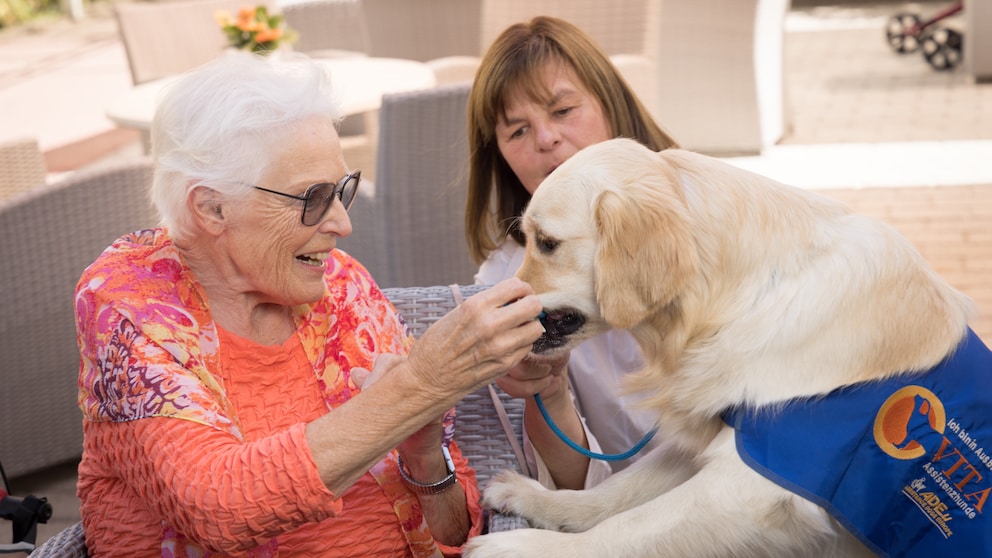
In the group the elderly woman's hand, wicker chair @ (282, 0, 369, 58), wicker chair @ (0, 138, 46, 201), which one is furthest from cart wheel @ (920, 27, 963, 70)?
the elderly woman's hand

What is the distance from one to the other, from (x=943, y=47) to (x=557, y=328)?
8818mm

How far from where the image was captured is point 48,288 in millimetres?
3742

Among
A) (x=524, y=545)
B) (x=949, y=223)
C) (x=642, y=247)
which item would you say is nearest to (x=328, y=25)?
(x=949, y=223)

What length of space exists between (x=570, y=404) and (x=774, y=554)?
1.89 feet

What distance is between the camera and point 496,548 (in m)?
2.04

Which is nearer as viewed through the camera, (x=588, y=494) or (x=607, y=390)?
(x=588, y=494)

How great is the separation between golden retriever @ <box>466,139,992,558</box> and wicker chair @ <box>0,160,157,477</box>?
7.12 feet

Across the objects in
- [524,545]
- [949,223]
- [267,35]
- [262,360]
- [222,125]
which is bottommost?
[949,223]

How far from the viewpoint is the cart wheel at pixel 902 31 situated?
1017 centimetres

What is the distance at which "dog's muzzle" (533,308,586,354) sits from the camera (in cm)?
219

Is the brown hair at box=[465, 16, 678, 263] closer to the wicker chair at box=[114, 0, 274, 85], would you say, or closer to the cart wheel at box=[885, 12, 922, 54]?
the wicker chair at box=[114, 0, 274, 85]

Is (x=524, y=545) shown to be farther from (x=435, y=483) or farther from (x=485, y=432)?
(x=485, y=432)

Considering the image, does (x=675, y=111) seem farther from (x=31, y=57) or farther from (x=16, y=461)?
(x=31, y=57)

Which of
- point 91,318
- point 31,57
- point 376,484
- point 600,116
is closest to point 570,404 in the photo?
point 376,484
